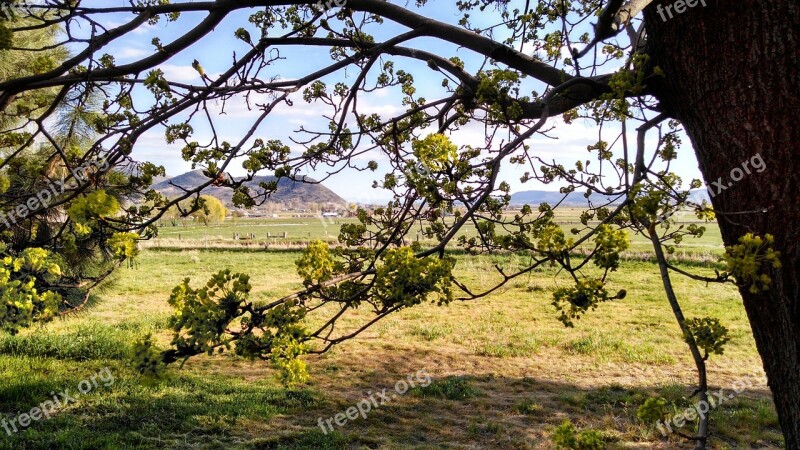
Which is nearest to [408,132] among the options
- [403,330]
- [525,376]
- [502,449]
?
[502,449]

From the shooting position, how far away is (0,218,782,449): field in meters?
6.11

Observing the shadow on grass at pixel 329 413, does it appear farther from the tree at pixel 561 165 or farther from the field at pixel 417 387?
the tree at pixel 561 165

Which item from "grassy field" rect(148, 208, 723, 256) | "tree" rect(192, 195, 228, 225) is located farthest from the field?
"grassy field" rect(148, 208, 723, 256)

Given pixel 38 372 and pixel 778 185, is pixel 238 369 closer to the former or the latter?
A: pixel 38 372

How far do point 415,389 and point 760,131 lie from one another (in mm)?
6503

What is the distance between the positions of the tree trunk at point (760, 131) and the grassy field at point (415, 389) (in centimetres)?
205

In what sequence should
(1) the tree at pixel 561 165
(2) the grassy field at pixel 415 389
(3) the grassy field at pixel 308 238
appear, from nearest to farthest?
(1) the tree at pixel 561 165, (3) the grassy field at pixel 308 238, (2) the grassy field at pixel 415 389

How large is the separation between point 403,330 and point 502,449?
6.14 metres

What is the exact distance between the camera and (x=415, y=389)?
312 inches

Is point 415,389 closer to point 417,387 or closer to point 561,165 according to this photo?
point 417,387

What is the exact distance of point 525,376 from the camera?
882 cm

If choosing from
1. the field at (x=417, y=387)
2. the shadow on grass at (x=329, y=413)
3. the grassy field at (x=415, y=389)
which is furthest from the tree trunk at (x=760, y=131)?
the shadow on grass at (x=329, y=413)

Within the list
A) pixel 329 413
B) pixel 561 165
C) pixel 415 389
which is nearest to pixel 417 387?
pixel 415 389

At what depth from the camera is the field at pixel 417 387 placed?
6.11 metres
